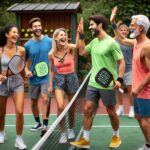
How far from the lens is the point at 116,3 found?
Answer: 13.8 metres

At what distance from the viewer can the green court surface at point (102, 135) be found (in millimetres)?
7059

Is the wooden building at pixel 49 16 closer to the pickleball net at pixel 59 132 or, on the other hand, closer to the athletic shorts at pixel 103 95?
the pickleball net at pixel 59 132

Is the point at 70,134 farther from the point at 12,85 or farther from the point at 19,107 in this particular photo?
the point at 12,85

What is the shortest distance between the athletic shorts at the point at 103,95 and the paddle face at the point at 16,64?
1.10 metres

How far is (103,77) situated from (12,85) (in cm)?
142

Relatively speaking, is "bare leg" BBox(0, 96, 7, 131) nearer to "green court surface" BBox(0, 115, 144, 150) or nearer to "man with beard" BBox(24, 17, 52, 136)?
"green court surface" BBox(0, 115, 144, 150)

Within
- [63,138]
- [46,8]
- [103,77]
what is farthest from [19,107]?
[46,8]

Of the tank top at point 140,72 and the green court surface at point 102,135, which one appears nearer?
the tank top at point 140,72

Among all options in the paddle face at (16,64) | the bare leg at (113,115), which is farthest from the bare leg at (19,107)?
the bare leg at (113,115)

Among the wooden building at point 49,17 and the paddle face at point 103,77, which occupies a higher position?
the wooden building at point 49,17

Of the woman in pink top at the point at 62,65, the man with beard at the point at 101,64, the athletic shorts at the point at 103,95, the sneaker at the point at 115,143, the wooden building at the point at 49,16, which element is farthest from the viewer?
the wooden building at the point at 49,16

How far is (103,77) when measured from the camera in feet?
20.6

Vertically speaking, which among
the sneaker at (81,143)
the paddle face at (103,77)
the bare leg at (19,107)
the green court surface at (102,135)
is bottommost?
the green court surface at (102,135)

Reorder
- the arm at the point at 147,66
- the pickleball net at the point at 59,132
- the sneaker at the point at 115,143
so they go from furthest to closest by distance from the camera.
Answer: the sneaker at the point at 115,143 < the arm at the point at 147,66 < the pickleball net at the point at 59,132
